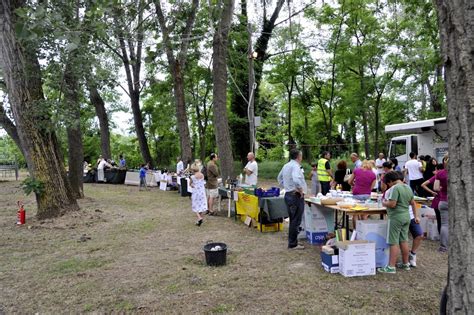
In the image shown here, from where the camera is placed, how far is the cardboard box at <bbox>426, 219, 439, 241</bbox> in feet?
23.8

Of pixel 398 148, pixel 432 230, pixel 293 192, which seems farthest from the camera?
pixel 398 148

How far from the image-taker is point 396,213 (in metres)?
5.10

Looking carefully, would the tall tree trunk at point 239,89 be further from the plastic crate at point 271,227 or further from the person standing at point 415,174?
the plastic crate at point 271,227

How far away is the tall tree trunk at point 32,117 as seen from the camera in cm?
884

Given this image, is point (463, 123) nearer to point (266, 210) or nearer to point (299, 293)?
point (299, 293)

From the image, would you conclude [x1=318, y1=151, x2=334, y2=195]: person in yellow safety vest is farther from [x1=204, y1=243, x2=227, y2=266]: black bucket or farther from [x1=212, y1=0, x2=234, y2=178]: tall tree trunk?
[x1=204, y1=243, x2=227, y2=266]: black bucket

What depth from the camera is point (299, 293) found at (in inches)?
179

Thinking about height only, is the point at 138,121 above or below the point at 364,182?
above

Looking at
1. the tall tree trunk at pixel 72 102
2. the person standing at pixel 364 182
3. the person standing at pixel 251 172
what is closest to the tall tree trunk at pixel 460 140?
the person standing at pixel 364 182

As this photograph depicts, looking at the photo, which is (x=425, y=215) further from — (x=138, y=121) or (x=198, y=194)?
(x=138, y=121)

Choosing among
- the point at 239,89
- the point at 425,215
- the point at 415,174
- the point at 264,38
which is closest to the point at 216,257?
the point at 425,215

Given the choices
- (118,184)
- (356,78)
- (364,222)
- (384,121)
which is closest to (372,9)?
(356,78)

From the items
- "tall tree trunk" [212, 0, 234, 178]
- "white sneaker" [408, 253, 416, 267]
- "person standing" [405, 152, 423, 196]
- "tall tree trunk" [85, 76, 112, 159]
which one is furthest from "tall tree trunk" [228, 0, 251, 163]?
"white sneaker" [408, 253, 416, 267]

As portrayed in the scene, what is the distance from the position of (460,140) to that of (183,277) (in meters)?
4.04
